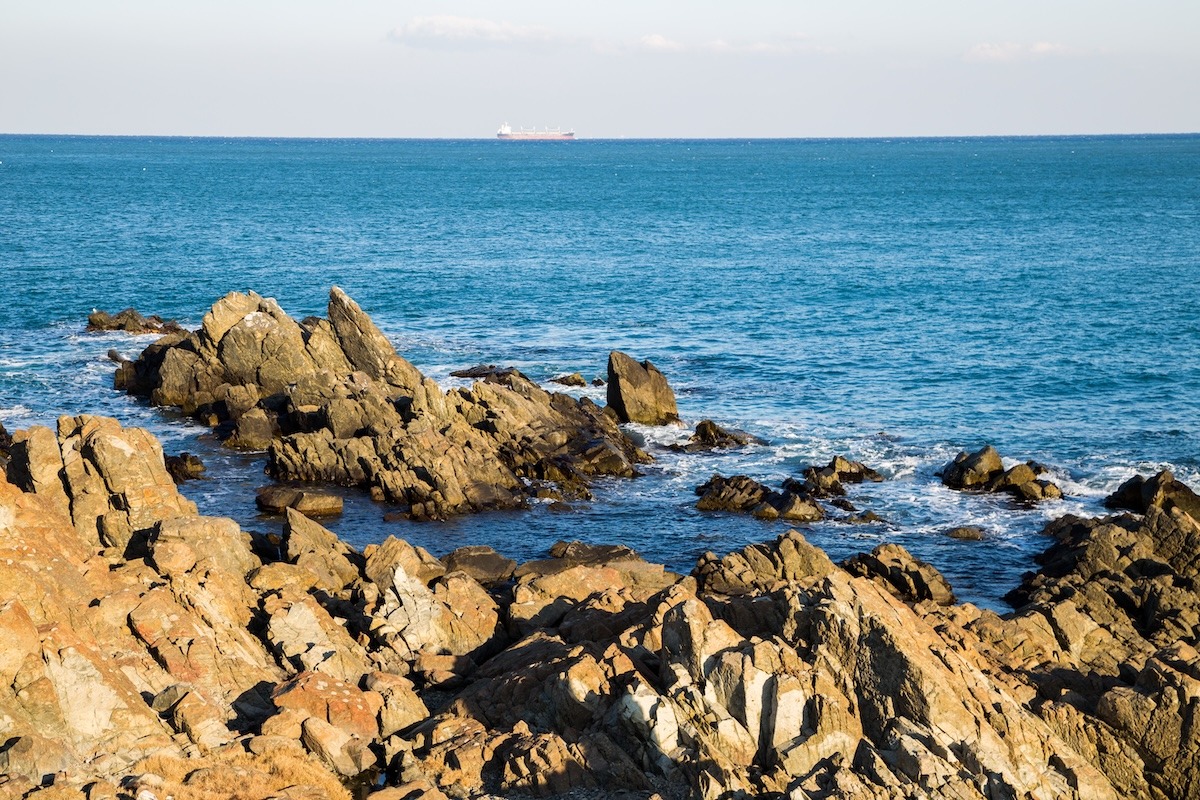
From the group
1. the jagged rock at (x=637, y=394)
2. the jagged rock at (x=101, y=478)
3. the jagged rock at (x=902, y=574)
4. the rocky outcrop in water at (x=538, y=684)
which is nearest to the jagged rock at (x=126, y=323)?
the jagged rock at (x=637, y=394)

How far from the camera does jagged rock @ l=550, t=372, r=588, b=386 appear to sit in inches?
2614

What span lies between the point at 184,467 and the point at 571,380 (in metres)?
22.9

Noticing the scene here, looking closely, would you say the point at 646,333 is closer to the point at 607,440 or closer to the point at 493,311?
the point at 493,311

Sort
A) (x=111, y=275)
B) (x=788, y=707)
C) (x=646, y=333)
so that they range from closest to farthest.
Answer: (x=788, y=707) → (x=646, y=333) → (x=111, y=275)

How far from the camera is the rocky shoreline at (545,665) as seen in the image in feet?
71.8

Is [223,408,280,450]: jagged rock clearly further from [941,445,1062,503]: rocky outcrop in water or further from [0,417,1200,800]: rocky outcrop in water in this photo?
[941,445,1062,503]: rocky outcrop in water

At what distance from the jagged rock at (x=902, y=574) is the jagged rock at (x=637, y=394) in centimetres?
2136

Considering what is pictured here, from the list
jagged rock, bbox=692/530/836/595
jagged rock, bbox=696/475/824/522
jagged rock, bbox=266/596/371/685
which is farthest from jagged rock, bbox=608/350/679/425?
jagged rock, bbox=266/596/371/685

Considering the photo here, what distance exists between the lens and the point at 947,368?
235 feet

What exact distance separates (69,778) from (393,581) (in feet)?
38.2

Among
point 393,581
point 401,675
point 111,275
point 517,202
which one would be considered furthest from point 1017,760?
point 517,202

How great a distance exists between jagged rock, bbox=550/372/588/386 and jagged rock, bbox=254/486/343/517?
2116 cm

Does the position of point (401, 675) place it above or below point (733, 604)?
below

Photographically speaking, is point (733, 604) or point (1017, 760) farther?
point (733, 604)
